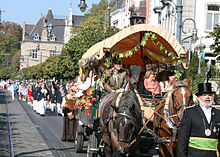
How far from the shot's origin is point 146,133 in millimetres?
9727

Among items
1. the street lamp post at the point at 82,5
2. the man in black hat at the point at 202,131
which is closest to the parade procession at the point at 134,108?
the man in black hat at the point at 202,131

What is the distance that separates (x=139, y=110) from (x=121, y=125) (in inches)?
25.8

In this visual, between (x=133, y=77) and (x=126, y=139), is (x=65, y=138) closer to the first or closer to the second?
(x=133, y=77)

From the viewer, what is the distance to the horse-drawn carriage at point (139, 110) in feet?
27.5

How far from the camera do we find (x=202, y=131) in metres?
6.65

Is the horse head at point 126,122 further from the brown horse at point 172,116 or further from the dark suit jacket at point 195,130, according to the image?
the dark suit jacket at point 195,130

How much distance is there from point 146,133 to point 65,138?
21.2ft

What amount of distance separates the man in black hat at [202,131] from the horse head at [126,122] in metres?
1.65

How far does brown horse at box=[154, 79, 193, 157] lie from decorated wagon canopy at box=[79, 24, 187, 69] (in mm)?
1672

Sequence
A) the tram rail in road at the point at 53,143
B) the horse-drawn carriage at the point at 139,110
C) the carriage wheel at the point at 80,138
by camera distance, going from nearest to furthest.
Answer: the horse-drawn carriage at the point at 139,110, the carriage wheel at the point at 80,138, the tram rail in road at the point at 53,143

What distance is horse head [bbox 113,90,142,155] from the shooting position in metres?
8.16

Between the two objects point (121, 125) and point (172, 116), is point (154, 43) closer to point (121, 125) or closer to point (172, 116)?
point (172, 116)

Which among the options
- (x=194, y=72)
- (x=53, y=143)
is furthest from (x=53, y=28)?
(x=53, y=143)

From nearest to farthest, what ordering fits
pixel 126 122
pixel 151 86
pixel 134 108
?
pixel 126 122
pixel 134 108
pixel 151 86
